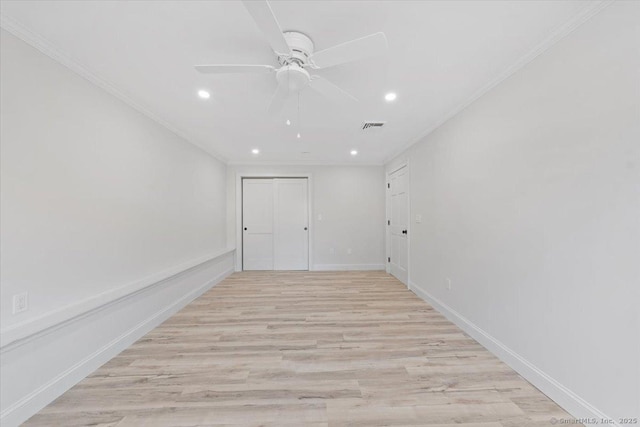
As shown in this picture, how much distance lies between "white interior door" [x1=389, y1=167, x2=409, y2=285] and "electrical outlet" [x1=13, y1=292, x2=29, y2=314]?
421cm

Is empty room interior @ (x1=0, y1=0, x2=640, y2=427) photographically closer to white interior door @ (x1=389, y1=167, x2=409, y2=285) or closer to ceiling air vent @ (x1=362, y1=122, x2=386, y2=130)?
ceiling air vent @ (x1=362, y1=122, x2=386, y2=130)

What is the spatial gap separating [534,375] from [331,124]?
3020 millimetres

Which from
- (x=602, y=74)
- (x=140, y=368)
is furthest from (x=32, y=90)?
(x=602, y=74)

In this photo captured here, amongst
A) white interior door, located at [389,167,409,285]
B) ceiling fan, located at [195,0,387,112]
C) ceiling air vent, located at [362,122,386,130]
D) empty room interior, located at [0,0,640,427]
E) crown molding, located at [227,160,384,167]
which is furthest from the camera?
crown molding, located at [227,160,384,167]

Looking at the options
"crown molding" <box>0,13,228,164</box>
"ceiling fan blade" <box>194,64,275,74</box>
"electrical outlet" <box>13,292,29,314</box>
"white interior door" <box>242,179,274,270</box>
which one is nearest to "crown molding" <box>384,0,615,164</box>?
"ceiling fan blade" <box>194,64,275,74</box>

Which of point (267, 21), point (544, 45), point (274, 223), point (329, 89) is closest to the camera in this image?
point (267, 21)

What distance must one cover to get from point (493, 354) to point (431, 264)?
1332 mm

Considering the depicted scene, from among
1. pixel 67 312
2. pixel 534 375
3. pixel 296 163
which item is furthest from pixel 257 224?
pixel 534 375

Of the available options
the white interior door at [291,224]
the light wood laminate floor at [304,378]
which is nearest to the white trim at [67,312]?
the light wood laminate floor at [304,378]

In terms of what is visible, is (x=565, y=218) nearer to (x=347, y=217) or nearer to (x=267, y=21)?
(x=267, y=21)

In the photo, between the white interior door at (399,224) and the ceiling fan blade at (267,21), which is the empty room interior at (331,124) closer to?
the ceiling fan blade at (267,21)

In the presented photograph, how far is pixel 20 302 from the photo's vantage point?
1550 millimetres

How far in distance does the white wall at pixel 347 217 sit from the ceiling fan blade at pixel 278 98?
3.38m

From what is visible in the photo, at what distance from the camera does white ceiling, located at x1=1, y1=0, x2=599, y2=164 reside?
4.73 feet
